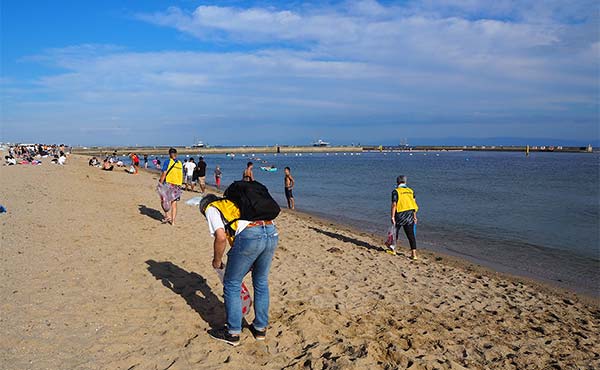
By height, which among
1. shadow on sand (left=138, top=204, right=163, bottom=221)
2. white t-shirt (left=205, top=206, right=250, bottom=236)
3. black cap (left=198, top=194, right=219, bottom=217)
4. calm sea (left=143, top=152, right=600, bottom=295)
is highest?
black cap (left=198, top=194, right=219, bottom=217)

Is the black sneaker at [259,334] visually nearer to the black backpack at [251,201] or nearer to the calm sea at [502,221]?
the black backpack at [251,201]

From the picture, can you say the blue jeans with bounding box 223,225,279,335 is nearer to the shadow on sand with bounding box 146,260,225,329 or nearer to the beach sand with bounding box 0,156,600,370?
the beach sand with bounding box 0,156,600,370

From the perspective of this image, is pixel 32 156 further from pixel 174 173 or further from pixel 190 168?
pixel 174 173

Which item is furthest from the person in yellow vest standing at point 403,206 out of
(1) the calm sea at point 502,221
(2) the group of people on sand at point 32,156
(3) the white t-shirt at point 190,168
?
(2) the group of people on sand at point 32,156

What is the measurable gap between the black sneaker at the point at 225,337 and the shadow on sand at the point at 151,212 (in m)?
7.39

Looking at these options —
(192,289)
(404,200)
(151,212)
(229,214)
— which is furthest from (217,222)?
(151,212)

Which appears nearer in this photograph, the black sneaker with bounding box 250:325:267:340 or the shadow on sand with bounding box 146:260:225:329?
the black sneaker with bounding box 250:325:267:340

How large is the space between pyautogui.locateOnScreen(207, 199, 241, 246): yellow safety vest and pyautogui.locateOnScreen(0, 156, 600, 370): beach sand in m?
1.24

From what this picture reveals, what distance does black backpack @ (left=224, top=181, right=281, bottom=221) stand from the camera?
3965 mm

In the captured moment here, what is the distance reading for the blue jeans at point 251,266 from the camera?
401 cm

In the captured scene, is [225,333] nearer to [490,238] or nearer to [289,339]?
[289,339]

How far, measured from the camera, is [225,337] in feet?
14.5

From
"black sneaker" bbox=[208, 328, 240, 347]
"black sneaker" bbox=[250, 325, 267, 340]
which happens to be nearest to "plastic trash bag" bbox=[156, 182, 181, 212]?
"black sneaker" bbox=[208, 328, 240, 347]

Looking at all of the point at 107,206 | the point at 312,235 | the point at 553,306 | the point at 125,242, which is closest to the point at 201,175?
the point at 107,206
